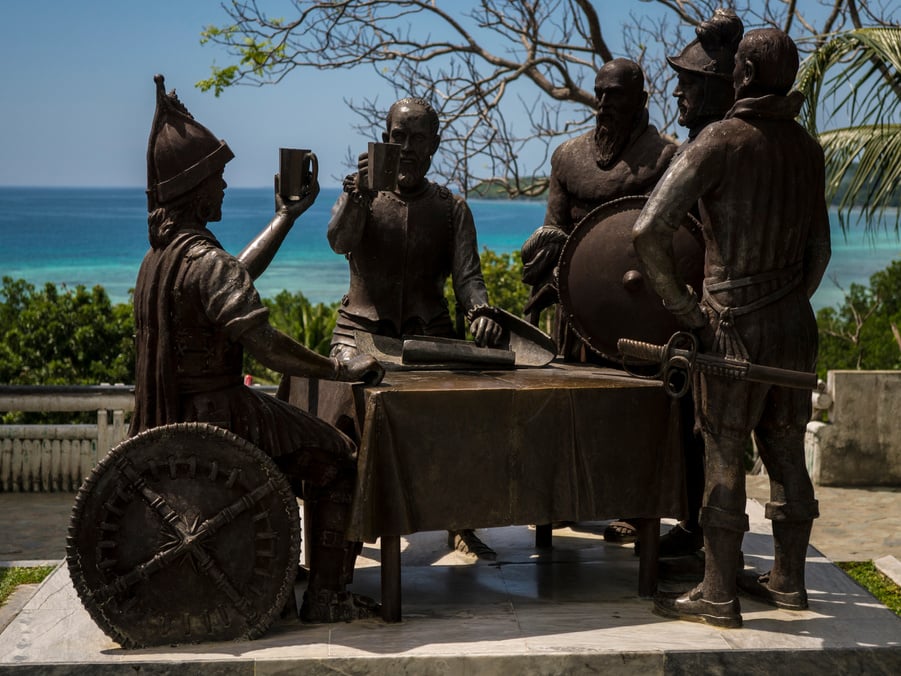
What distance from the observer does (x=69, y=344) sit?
11.3 metres

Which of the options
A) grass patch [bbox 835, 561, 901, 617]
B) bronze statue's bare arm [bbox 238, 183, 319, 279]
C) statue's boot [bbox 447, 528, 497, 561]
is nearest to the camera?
bronze statue's bare arm [bbox 238, 183, 319, 279]

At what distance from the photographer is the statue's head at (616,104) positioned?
6055 mm

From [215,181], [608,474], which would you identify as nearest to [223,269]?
[215,181]

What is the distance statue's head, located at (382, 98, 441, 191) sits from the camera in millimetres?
6008

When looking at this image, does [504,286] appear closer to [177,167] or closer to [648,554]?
[648,554]

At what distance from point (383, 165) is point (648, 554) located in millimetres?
1979

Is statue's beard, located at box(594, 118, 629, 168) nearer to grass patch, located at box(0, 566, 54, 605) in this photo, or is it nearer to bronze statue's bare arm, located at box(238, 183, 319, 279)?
bronze statue's bare arm, located at box(238, 183, 319, 279)

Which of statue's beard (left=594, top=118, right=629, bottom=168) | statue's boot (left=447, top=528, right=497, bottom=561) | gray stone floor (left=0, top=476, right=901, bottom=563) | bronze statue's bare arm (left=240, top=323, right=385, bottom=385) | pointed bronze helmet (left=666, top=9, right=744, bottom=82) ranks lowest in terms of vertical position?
gray stone floor (left=0, top=476, right=901, bottom=563)

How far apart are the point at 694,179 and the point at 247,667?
2.42 m

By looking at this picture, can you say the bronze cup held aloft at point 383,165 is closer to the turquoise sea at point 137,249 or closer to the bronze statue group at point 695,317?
the bronze statue group at point 695,317

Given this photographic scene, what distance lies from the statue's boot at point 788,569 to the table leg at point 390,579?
1.52 metres

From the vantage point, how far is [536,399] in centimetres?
523

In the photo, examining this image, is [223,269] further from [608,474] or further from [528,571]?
[528,571]

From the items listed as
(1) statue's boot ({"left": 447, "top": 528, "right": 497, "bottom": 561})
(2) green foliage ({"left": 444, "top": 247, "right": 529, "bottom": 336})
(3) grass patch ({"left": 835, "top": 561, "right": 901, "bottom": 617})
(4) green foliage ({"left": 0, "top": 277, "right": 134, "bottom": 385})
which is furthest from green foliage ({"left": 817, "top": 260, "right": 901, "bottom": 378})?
(1) statue's boot ({"left": 447, "top": 528, "right": 497, "bottom": 561})
